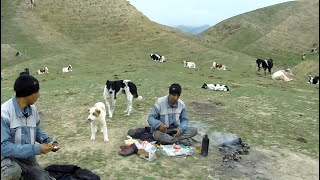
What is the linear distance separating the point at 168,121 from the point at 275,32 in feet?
238

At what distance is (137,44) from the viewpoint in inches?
1971

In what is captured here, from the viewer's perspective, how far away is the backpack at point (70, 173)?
328 inches

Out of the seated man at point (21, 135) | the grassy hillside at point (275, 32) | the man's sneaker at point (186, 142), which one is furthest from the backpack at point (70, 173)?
the grassy hillside at point (275, 32)

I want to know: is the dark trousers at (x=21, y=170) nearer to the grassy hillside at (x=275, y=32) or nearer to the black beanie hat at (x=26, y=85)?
the black beanie hat at (x=26, y=85)

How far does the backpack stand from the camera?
8336 millimetres

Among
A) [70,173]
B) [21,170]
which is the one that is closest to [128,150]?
[70,173]

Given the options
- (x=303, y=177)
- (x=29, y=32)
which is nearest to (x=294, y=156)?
(x=303, y=177)

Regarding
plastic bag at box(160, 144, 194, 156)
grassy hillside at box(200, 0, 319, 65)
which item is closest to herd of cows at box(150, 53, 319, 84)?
grassy hillside at box(200, 0, 319, 65)

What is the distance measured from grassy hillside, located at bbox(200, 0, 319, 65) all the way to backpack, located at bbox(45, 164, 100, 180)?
5462 cm

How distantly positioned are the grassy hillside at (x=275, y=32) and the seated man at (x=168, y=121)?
5081 cm

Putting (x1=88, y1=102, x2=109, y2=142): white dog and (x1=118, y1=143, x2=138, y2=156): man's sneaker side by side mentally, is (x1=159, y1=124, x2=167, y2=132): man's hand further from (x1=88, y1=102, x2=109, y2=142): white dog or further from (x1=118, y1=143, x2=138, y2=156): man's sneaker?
(x1=88, y1=102, x2=109, y2=142): white dog

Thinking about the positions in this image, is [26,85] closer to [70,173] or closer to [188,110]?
[70,173]

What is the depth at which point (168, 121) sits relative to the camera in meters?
11.6

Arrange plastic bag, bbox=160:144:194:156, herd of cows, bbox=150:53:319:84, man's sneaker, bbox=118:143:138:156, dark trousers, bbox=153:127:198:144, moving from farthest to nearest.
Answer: herd of cows, bbox=150:53:319:84, dark trousers, bbox=153:127:198:144, plastic bag, bbox=160:144:194:156, man's sneaker, bbox=118:143:138:156
